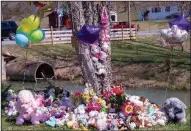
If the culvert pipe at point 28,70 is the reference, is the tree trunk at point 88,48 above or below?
above

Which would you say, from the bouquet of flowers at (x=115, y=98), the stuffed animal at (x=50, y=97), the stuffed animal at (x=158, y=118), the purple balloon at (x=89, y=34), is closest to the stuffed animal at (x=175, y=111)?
the stuffed animal at (x=158, y=118)

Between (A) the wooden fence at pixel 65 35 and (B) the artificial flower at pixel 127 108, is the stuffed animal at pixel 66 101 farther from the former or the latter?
(A) the wooden fence at pixel 65 35

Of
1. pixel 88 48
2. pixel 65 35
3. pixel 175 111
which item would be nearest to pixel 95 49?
pixel 88 48

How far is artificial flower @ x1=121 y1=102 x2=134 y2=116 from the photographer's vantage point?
7.43 meters

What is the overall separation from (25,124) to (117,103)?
157cm

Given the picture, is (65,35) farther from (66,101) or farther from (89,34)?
(89,34)

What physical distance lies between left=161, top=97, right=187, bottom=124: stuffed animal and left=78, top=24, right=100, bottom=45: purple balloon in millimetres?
1637

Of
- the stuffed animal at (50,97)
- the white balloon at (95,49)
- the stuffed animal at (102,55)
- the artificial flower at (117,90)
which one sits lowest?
the stuffed animal at (50,97)

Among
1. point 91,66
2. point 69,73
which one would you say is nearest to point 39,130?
point 91,66

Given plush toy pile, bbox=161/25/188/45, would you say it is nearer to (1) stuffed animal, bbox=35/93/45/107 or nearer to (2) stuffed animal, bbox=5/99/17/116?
(1) stuffed animal, bbox=35/93/45/107

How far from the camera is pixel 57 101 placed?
847 centimetres

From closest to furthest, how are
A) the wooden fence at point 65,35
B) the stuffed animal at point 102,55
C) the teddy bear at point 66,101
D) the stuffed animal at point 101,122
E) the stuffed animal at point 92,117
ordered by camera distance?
1. the stuffed animal at point 101,122
2. the stuffed animal at point 92,117
3. the teddy bear at point 66,101
4. the stuffed animal at point 102,55
5. the wooden fence at point 65,35

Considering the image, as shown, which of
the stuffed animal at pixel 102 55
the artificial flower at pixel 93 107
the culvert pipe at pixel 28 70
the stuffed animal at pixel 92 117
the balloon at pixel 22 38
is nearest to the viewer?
the stuffed animal at pixel 92 117

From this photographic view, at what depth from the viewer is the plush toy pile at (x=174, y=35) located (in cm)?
791
